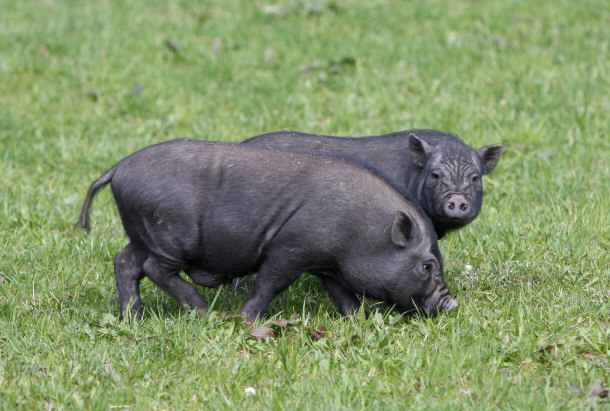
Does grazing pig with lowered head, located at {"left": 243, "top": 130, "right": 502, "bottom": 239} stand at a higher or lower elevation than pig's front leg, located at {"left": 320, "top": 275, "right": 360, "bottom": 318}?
higher

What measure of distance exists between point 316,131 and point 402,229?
3.76m

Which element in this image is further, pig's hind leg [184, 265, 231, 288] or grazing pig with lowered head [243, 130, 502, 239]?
grazing pig with lowered head [243, 130, 502, 239]

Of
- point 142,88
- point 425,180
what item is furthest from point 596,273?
point 142,88

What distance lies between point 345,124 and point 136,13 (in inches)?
165

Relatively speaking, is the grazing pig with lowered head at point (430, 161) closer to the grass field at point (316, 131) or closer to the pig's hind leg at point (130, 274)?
the grass field at point (316, 131)

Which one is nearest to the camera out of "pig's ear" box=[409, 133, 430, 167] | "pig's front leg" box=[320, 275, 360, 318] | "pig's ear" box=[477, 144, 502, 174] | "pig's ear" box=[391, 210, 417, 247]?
"pig's ear" box=[391, 210, 417, 247]

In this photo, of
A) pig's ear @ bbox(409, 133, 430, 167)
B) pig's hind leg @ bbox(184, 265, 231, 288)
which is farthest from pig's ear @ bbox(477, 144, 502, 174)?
pig's hind leg @ bbox(184, 265, 231, 288)

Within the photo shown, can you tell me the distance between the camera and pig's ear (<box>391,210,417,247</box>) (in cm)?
496

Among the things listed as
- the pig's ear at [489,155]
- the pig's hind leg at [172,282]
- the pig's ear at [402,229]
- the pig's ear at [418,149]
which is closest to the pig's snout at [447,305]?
the pig's ear at [402,229]

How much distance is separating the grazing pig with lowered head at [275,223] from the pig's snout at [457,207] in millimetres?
371

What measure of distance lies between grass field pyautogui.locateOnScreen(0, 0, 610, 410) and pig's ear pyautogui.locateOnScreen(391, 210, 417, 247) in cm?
48

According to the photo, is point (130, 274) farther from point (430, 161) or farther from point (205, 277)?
point (430, 161)

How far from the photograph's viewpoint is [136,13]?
452 inches

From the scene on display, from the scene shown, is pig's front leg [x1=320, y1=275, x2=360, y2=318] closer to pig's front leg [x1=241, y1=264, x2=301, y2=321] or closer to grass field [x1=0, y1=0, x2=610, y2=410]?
grass field [x1=0, y1=0, x2=610, y2=410]
